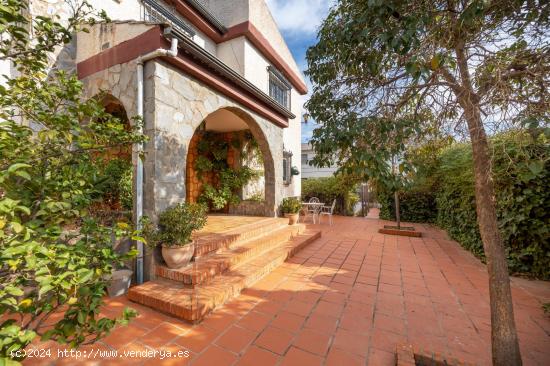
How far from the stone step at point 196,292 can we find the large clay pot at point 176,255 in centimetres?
25

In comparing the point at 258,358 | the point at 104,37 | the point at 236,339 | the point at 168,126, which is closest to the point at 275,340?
the point at 258,358

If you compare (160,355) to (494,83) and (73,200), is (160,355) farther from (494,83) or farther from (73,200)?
(494,83)

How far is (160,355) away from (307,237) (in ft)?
13.5

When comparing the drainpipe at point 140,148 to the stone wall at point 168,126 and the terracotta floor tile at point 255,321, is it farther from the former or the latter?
the terracotta floor tile at point 255,321

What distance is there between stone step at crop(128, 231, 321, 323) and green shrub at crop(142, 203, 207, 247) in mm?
548

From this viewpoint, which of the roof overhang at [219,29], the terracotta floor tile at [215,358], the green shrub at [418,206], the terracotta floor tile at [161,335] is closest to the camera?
the terracotta floor tile at [215,358]

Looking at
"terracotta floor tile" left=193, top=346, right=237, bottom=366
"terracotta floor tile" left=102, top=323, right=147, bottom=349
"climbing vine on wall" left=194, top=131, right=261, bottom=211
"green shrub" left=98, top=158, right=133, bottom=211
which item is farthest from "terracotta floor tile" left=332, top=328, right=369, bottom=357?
"climbing vine on wall" left=194, top=131, right=261, bottom=211

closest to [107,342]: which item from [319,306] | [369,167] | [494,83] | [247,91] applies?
[319,306]

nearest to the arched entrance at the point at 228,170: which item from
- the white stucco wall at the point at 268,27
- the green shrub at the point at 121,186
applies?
the green shrub at the point at 121,186

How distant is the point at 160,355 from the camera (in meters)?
2.03

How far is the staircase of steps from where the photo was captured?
2596 millimetres

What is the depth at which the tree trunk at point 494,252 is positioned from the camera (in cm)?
180

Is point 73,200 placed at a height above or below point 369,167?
below

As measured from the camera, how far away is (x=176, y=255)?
10.0 feet
